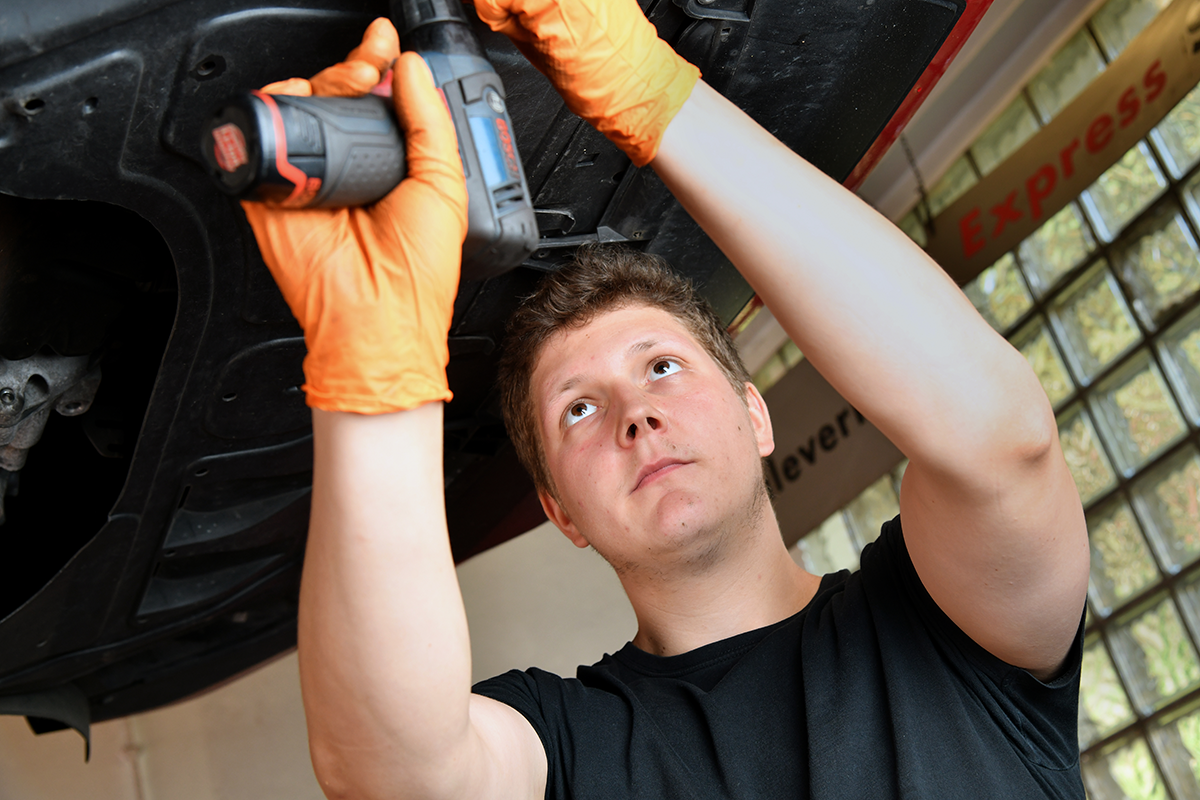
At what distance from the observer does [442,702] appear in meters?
0.74

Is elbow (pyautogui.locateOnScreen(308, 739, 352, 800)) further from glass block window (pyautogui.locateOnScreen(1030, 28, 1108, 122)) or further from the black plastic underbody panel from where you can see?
glass block window (pyautogui.locateOnScreen(1030, 28, 1108, 122))

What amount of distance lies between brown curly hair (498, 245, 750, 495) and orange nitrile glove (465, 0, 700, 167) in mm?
344

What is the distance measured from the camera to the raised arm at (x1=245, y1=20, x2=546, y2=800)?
70cm

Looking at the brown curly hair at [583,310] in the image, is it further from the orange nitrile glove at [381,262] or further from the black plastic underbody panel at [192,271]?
the orange nitrile glove at [381,262]

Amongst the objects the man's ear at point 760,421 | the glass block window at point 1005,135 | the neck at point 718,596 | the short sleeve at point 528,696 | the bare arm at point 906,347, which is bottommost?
the short sleeve at point 528,696

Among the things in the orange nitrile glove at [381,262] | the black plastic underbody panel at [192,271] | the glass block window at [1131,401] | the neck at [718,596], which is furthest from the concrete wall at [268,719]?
→ the orange nitrile glove at [381,262]

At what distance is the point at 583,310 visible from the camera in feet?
4.02

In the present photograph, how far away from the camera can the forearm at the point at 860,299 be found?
813 mm

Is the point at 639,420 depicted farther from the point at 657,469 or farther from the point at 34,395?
the point at 34,395

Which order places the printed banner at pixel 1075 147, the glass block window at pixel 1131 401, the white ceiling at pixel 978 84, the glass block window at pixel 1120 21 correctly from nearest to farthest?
the printed banner at pixel 1075 147
the glass block window at pixel 1131 401
the glass block window at pixel 1120 21
the white ceiling at pixel 978 84

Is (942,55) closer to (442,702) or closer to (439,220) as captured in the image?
(439,220)

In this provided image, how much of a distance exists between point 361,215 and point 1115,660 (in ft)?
9.59

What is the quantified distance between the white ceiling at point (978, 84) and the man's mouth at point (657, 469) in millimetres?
2243

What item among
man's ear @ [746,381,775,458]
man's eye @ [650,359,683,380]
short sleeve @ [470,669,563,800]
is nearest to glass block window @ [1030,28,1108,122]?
man's ear @ [746,381,775,458]
